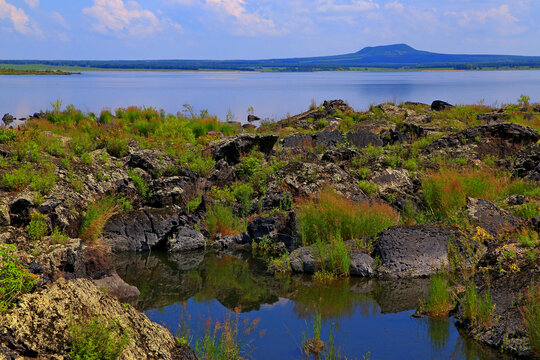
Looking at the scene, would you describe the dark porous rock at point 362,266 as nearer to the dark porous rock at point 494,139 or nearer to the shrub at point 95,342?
the shrub at point 95,342

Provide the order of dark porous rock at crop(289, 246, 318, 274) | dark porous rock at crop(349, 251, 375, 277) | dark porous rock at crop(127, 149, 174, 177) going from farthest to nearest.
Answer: dark porous rock at crop(127, 149, 174, 177) < dark porous rock at crop(289, 246, 318, 274) < dark porous rock at crop(349, 251, 375, 277)

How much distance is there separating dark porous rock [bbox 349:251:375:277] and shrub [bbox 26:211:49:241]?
716 cm

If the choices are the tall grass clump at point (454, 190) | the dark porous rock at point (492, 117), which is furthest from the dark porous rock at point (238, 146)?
the dark porous rock at point (492, 117)

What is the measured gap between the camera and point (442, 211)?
1380 cm

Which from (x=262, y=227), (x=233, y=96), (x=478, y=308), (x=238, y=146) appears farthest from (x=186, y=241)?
(x=233, y=96)

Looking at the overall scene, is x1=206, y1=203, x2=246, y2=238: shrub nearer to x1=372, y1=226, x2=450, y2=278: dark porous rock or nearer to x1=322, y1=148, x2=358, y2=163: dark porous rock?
x1=372, y1=226, x2=450, y2=278: dark porous rock

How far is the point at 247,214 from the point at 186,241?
2.35m

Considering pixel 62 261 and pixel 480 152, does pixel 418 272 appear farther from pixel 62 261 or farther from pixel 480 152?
pixel 480 152

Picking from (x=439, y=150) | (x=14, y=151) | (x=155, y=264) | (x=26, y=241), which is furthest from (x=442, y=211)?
(x=14, y=151)

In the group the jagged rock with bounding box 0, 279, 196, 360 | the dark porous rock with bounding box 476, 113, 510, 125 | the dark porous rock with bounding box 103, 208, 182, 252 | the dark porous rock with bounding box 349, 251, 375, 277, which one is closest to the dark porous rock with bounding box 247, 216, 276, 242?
→ the dark porous rock with bounding box 103, 208, 182, 252

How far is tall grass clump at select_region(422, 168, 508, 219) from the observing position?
13.6m

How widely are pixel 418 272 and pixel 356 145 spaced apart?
11.9m

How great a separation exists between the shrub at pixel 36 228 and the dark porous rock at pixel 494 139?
14252mm

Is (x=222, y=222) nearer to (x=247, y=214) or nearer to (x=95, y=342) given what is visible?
(x=247, y=214)
